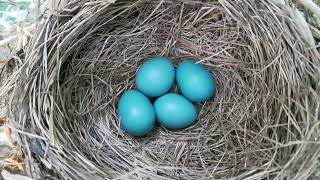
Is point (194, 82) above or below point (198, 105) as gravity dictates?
above

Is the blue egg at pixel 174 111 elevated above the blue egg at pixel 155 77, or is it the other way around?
the blue egg at pixel 155 77

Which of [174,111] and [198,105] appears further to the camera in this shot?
[198,105]

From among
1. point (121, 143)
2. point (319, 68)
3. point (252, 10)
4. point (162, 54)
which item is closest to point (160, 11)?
point (162, 54)

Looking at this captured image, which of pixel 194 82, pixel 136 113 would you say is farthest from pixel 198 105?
pixel 136 113

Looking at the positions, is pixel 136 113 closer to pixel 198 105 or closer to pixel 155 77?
pixel 155 77

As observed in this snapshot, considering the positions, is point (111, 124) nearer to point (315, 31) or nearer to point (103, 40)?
point (103, 40)
